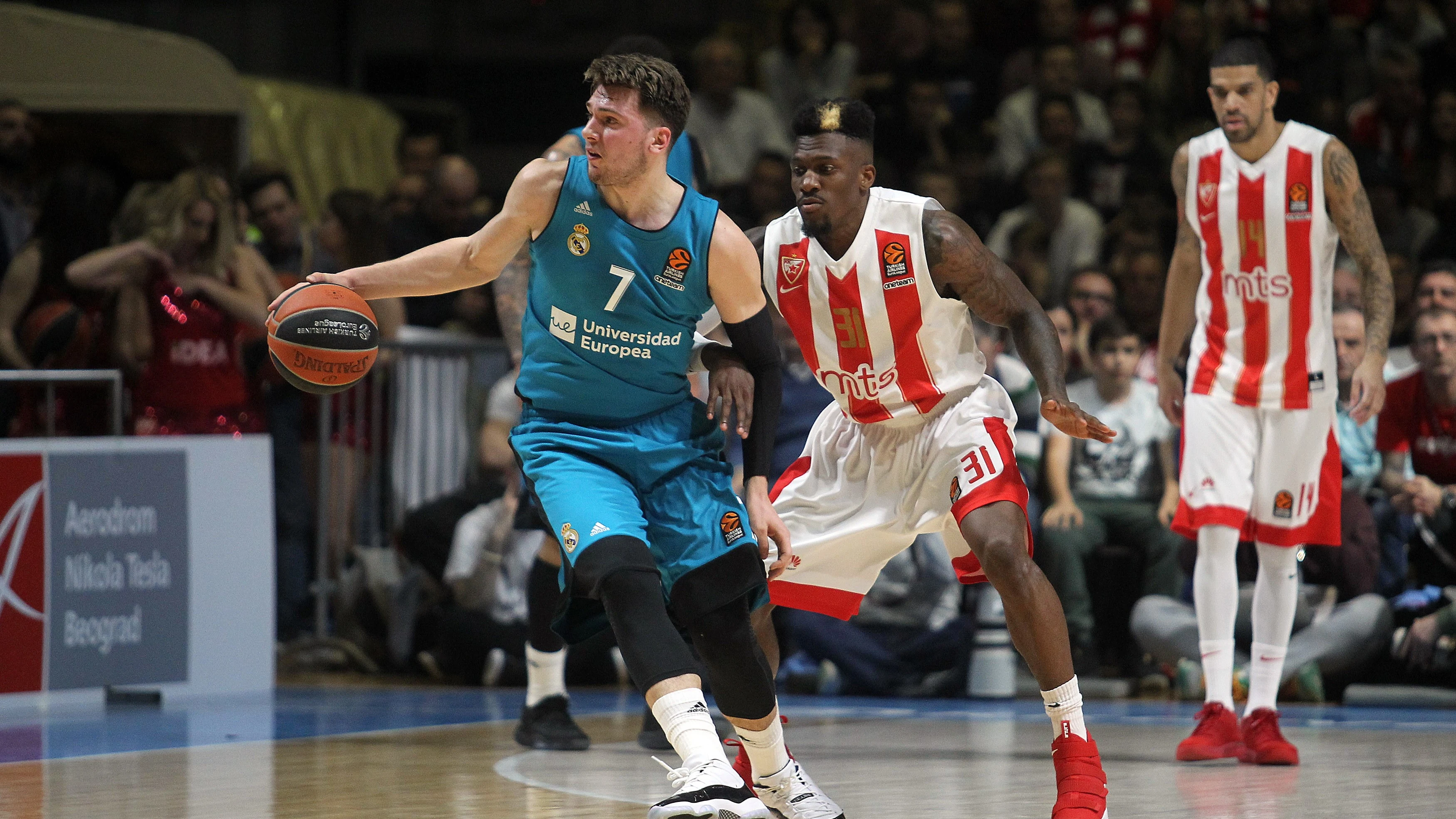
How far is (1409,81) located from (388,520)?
6.75 meters

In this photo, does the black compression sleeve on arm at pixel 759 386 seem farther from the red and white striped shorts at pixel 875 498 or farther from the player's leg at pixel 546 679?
the player's leg at pixel 546 679

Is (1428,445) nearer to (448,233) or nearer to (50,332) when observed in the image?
(448,233)

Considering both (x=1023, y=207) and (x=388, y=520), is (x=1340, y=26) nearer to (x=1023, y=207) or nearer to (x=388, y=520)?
(x=1023, y=207)

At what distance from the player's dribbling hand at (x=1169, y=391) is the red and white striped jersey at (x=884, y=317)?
160cm

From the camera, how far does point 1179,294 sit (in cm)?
672

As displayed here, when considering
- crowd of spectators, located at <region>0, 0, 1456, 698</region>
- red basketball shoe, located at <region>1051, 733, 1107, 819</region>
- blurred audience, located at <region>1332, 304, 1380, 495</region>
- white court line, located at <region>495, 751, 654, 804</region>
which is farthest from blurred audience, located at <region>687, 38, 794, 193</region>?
red basketball shoe, located at <region>1051, 733, 1107, 819</region>

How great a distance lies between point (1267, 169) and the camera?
6574 mm

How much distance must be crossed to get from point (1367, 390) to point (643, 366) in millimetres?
2914

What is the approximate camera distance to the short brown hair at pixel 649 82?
449 centimetres

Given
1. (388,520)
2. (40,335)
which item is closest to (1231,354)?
(388,520)

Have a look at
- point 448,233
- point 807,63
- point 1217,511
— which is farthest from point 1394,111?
point 448,233

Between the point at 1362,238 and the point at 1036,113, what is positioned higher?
the point at 1036,113

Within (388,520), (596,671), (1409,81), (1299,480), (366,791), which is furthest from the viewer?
(1409,81)

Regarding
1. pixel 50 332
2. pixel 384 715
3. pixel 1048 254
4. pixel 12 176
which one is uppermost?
pixel 12 176
